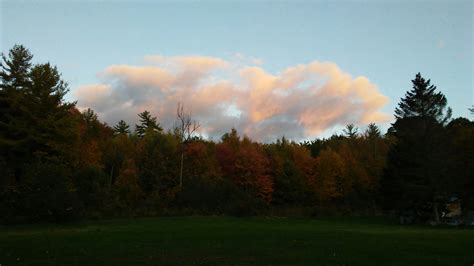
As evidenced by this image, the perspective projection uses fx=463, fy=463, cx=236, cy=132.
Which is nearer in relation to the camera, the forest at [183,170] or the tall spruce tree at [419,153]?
the forest at [183,170]

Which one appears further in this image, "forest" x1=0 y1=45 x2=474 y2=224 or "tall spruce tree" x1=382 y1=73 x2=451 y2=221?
"tall spruce tree" x1=382 y1=73 x2=451 y2=221

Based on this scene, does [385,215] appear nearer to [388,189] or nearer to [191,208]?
[388,189]

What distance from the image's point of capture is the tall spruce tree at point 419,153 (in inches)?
1800

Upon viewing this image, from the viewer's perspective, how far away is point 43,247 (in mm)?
17125

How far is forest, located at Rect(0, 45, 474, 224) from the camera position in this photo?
40328 mm

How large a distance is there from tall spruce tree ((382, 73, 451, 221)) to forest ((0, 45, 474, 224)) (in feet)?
0.37

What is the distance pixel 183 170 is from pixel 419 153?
32107mm

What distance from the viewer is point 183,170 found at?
65.6 m

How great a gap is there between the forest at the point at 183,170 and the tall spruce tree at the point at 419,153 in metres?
0.11

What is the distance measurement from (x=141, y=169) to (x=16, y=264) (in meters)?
51.6

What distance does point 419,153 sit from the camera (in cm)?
4738

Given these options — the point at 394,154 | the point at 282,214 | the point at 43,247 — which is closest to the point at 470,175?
the point at 394,154

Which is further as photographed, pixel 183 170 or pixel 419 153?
pixel 183 170

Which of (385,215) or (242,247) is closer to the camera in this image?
(242,247)
